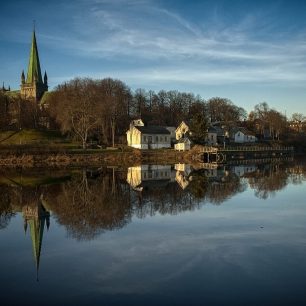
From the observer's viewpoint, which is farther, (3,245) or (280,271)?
(3,245)

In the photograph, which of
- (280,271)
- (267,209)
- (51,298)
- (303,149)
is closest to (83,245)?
(51,298)

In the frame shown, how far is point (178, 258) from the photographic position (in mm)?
13672

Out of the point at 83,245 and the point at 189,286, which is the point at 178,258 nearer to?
the point at 189,286

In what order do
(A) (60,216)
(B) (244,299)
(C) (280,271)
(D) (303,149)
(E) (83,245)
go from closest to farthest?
1. (B) (244,299)
2. (C) (280,271)
3. (E) (83,245)
4. (A) (60,216)
5. (D) (303,149)

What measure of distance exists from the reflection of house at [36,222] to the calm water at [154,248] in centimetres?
5

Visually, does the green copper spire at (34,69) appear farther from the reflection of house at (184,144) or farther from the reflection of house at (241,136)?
the reflection of house at (184,144)

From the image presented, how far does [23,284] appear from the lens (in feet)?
38.2

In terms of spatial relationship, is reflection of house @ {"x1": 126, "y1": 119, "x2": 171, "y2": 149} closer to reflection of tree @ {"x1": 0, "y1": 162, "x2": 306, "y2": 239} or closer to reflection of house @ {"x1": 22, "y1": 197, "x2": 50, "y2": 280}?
reflection of tree @ {"x1": 0, "y1": 162, "x2": 306, "y2": 239}

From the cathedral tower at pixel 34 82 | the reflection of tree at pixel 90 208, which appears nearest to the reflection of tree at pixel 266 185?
→ the reflection of tree at pixel 90 208

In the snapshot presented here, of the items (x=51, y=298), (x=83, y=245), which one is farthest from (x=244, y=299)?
(x=83, y=245)

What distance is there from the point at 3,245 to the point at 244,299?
32.9 ft

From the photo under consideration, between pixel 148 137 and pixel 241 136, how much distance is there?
37149mm

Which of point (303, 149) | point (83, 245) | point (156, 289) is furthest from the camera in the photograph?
point (303, 149)

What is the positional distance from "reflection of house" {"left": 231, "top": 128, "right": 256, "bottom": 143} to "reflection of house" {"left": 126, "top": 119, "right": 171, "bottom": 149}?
95.9ft
